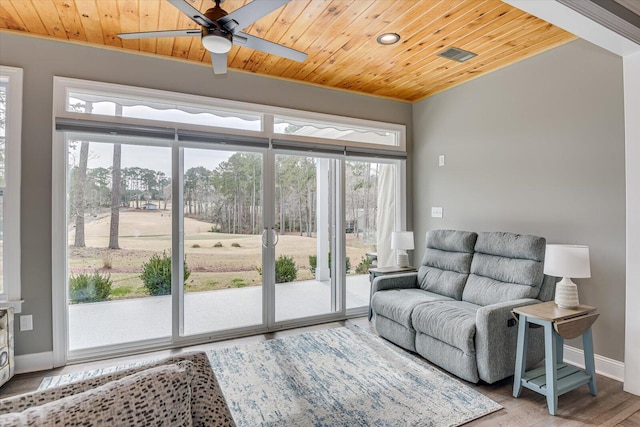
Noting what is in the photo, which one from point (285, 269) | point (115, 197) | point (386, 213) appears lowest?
point (285, 269)

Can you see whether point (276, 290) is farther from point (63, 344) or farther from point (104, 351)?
point (63, 344)

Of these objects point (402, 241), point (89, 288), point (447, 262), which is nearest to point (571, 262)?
point (447, 262)

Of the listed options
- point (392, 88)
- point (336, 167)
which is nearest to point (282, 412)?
point (336, 167)

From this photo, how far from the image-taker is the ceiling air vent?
10.4ft

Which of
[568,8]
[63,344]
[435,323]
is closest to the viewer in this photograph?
[568,8]

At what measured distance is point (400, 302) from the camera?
3240mm

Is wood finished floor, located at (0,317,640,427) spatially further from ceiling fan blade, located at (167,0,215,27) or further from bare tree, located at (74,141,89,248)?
ceiling fan blade, located at (167,0,215,27)

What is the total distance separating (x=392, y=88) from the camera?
165 inches

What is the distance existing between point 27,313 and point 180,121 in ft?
7.02

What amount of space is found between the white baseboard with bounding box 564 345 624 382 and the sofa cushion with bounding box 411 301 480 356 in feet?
2.89

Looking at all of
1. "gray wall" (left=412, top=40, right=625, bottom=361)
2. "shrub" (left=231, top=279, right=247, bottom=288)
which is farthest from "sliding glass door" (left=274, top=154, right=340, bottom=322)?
"gray wall" (left=412, top=40, right=625, bottom=361)

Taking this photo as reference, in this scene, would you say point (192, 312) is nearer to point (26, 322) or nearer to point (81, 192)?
point (26, 322)

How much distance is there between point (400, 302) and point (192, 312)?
82.9 inches

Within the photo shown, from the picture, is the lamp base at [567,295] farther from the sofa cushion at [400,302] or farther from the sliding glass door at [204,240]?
the sliding glass door at [204,240]
